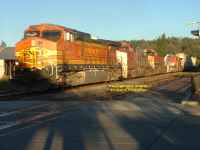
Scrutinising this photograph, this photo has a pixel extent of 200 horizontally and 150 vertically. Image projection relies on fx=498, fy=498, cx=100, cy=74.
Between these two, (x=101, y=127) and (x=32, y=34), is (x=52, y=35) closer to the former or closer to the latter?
(x=32, y=34)

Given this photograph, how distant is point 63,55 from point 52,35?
2.13 m

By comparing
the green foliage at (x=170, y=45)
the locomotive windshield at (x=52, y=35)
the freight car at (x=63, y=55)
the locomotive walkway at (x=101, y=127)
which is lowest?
the locomotive walkway at (x=101, y=127)

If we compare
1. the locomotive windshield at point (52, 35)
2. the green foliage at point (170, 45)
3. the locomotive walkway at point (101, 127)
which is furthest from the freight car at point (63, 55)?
the green foliage at point (170, 45)

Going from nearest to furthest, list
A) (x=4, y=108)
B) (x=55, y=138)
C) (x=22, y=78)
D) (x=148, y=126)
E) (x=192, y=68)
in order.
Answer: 1. (x=55, y=138)
2. (x=148, y=126)
3. (x=4, y=108)
4. (x=22, y=78)
5. (x=192, y=68)

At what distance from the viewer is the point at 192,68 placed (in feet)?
330

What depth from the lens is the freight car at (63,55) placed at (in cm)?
3078

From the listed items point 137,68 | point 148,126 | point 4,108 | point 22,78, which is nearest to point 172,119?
point 148,126

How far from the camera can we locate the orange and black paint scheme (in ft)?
101

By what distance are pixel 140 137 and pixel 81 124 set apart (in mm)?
2762

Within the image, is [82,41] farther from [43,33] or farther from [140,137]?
[140,137]

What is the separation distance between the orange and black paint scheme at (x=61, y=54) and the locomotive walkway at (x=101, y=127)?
39.1 feet

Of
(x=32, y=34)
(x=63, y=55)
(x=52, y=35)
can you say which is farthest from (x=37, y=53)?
(x=32, y=34)

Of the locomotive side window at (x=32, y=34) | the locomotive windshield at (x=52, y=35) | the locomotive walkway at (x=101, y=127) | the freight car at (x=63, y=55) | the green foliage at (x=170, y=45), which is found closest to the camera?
the locomotive walkway at (x=101, y=127)

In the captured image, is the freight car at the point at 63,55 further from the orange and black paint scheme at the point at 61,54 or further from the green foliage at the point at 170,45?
the green foliage at the point at 170,45
